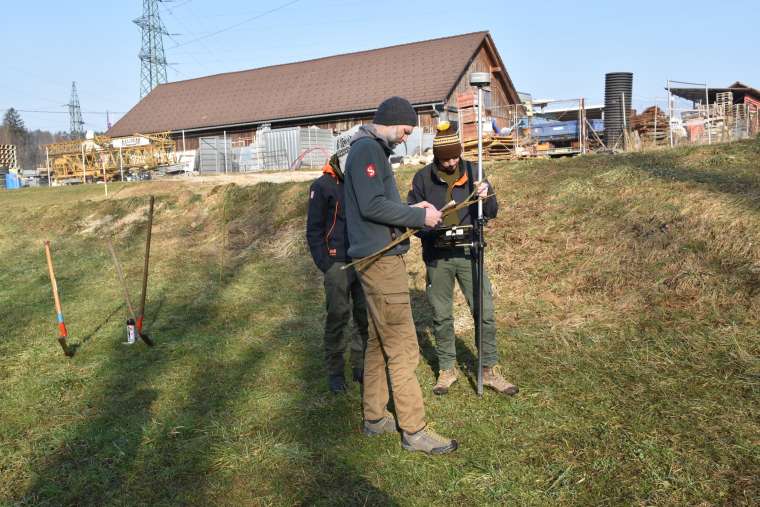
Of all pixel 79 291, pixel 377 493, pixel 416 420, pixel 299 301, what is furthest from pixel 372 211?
pixel 79 291

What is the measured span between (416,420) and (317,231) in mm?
1978

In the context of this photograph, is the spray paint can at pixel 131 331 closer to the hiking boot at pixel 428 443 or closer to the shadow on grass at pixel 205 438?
the shadow on grass at pixel 205 438

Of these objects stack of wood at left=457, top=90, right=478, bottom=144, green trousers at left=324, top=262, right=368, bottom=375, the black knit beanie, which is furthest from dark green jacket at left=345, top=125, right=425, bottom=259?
stack of wood at left=457, top=90, right=478, bottom=144

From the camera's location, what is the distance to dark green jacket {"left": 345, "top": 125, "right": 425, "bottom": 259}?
410cm

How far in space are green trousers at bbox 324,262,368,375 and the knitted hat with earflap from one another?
1.28m

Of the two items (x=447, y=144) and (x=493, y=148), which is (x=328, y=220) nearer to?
(x=447, y=144)

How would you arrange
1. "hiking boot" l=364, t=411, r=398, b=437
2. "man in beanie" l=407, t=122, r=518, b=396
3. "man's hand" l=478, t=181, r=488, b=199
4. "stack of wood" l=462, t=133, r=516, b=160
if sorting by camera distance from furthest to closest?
"stack of wood" l=462, t=133, r=516, b=160, "man in beanie" l=407, t=122, r=518, b=396, "man's hand" l=478, t=181, r=488, b=199, "hiking boot" l=364, t=411, r=398, b=437

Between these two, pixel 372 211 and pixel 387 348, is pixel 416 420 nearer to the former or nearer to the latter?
pixel 387 348

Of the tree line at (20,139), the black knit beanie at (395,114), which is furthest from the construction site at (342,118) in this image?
the tree line at (20,139)

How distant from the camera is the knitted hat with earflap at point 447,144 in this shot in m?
5.10

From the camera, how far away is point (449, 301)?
5.40 meters

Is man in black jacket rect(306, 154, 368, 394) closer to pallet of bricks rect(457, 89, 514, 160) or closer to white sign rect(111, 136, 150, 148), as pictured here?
pallet of bricks rect(457, 89, 514, 160)

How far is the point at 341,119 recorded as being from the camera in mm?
35062

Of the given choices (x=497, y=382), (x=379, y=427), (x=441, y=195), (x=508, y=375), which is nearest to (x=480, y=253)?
(x=441, y=195)
